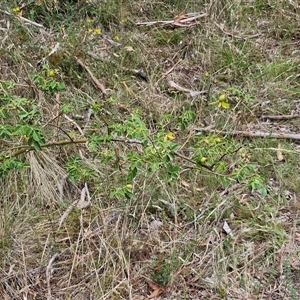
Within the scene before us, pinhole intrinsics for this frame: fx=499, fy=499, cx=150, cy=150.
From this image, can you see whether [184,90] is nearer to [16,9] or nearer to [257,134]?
[257,134]

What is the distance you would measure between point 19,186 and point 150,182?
26.5 inches

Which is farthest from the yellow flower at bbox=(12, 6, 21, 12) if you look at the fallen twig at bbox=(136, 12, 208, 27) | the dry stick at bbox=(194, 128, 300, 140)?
the dry stick at bbox=(194, 128, 300, 140)

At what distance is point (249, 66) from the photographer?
3.49 meters

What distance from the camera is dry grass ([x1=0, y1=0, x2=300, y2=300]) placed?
7.29ft

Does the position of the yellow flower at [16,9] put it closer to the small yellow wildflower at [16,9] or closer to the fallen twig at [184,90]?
the small yellow wildflower at [16,9]

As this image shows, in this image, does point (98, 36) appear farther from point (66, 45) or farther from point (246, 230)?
point (246, 230)

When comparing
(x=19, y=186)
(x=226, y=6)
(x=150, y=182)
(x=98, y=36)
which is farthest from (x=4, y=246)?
(x=226, y=6)

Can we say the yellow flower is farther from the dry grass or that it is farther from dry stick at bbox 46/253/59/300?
dry stick at bbox 46/253/59/300

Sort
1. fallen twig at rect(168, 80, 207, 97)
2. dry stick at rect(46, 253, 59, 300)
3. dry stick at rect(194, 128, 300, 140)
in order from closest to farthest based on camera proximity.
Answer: dry stick at rect(46, 253, 59, 300), dry stick at rect(194, 128, 300, 140), fallen twig at rect(168, 80, 207, 97)

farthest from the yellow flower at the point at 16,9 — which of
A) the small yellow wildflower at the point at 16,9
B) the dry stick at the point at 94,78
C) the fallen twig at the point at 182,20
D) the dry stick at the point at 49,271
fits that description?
the dry stick at the point at 49,271

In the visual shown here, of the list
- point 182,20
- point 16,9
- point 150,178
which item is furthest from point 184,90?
point 16,9

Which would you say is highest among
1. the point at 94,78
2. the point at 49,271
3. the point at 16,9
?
the point at 16,9

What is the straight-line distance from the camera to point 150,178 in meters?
2.57

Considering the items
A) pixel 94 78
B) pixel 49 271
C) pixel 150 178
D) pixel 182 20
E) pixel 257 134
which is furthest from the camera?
pixel 182 20
